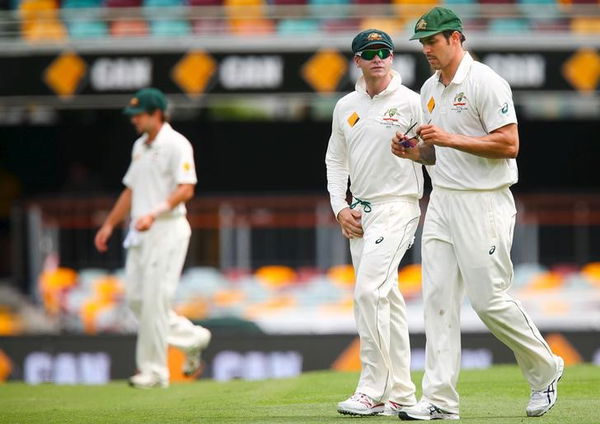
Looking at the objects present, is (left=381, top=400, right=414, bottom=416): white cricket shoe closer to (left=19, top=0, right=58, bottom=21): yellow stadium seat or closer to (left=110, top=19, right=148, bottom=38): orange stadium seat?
(left=110, top=19, right=148, bottom=38): orange stadium seat

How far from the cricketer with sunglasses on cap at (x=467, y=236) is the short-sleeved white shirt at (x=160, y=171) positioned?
331 cm

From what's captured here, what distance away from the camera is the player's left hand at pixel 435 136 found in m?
5.37

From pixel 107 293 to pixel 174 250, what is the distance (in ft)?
12.3

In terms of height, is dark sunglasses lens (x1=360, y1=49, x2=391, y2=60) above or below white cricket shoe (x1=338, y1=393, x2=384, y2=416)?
above

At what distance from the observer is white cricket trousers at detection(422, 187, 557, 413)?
5.50 meters

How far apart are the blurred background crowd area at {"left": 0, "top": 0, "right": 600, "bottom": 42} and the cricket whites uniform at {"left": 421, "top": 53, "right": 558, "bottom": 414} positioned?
24.1 feet

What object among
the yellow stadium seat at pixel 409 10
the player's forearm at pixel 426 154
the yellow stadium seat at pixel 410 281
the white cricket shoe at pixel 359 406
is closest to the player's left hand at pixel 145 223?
the white cricket shoe at pixel 359 406

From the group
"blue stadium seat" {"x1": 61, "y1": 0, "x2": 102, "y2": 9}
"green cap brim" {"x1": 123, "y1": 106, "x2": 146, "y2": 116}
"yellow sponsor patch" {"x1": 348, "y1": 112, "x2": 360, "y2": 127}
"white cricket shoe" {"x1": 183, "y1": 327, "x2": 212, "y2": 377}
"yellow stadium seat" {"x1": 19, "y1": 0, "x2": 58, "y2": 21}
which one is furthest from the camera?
"blue stadium seat" {"x1": 61, "y1": 0, "x2": 102, "y2": 9}

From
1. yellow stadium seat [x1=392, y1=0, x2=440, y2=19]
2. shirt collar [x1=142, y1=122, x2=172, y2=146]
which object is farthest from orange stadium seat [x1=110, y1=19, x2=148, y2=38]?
shirt collar [x1=142, y1=122, x2=172, y2=146]

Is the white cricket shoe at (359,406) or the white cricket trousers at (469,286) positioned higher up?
the white cricket trousers at (469,286)

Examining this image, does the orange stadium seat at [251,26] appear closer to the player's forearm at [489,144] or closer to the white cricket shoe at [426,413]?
the player's forearm at [489,144]

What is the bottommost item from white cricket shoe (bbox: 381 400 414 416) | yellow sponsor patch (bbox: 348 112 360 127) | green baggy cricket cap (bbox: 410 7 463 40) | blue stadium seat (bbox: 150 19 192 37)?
white cricket shoe (bbox: 381 400 414 416)

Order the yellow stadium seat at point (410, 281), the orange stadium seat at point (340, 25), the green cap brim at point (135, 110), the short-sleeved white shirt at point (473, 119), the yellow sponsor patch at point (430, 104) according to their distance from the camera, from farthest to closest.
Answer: the orange stadium seat at point (340, 25) → the yellow stadium seat at point (410, 281) → the green cap brim at point (135, 110) → the yellow sponsor patch at point (430, 104) → the short-sleeved white shirt at point (473, 119)

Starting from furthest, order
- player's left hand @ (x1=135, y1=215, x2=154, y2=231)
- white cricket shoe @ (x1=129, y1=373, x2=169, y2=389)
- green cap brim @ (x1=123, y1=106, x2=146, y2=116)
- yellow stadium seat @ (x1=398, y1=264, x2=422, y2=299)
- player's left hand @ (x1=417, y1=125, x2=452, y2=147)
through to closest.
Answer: yellow stadium seat @ (x1=398, y1=264, x2=422, y2=299) → green cap brim @ (x1=123, y1=106, x2=146, y2=116) → white cricket shoe @ (x1=129, y1=373, x2=169, y2=389) → player's left hand @ (x1=135, y1=215, x2=154, y2=231) → player's left hand @ (x1=417, y1=125, x2=452, y2=147)
